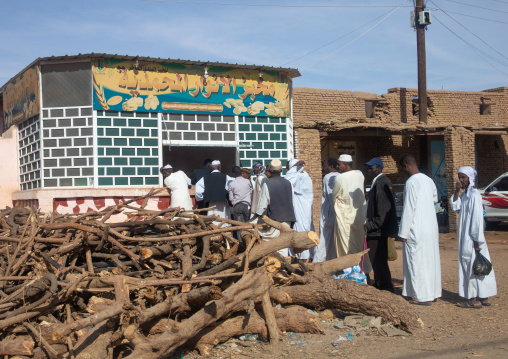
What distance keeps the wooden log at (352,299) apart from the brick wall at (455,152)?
1073 cm

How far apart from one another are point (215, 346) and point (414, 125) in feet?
39.2

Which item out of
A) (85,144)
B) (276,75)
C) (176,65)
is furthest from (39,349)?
(276,75)

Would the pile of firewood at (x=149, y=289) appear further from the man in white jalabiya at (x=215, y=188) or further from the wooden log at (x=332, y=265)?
the man in white jalabiya at (x=215, y=188)

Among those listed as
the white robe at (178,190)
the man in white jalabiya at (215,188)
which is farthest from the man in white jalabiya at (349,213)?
the white robe at (178,190)

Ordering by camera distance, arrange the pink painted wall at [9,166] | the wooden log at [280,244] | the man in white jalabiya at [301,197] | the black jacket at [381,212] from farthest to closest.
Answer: the pink painted wall at [9,166] < the man in white jalabiya at [301,197] < the black jacket at [381,212] < the wooden log at [280,244]

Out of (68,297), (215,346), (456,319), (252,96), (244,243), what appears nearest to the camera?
(68,297)

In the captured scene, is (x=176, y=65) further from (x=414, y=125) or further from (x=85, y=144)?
(x=414, y=125)

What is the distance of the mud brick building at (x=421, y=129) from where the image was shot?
1560 cm

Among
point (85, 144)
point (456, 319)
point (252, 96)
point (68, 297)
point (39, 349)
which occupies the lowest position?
point (456, 319)

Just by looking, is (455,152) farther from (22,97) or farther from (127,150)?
(22,97)

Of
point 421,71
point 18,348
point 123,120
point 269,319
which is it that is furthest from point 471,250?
point 421,71

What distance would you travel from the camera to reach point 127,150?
1030 cm

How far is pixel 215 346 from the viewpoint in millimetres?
4742

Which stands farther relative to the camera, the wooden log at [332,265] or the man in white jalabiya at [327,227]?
the man in white jalabiya at [327,227]
